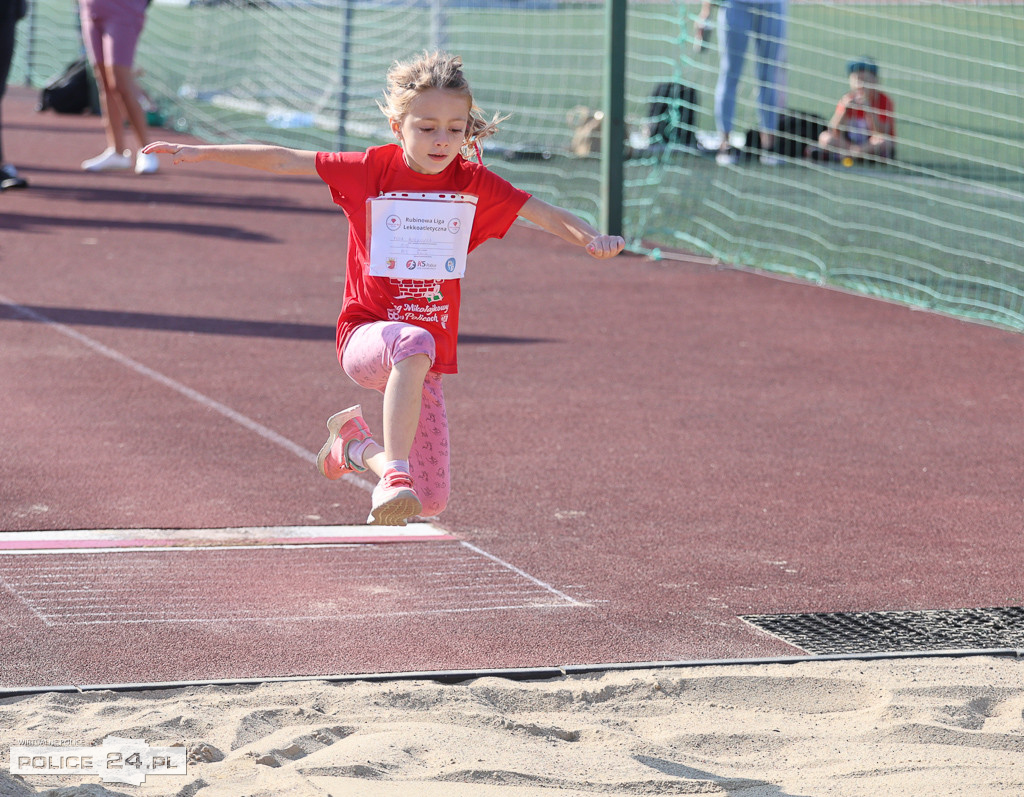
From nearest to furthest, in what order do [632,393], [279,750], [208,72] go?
1. [279,750]
2. [632,393]
3. [208,72]

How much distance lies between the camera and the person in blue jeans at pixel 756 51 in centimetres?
1412

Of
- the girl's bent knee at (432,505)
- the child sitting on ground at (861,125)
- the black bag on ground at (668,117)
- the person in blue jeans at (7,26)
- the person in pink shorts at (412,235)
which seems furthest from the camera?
the black bag on ground at (668,117)

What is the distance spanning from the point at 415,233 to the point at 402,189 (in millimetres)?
157

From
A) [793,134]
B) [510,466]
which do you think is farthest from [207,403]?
[793,134]

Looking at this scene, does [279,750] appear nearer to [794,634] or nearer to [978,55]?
[794,634]

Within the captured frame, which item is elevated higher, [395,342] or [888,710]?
[395,342]

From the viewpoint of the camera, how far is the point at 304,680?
4.42 metres

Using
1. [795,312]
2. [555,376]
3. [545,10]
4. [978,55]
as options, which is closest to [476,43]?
[545,10]

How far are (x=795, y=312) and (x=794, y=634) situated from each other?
225 inches

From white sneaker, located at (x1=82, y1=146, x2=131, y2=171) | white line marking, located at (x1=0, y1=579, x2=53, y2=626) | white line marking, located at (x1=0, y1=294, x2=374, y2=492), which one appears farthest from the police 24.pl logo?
white sneaker, located at (x1=82, y1=146, x2=131, y2=171)

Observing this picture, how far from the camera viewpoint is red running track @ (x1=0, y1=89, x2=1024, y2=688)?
4926 mm

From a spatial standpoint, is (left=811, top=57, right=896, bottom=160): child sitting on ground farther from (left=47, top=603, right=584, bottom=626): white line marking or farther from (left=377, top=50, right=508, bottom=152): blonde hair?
(left=377, top=50, right=508, bottom=152): blonde hair

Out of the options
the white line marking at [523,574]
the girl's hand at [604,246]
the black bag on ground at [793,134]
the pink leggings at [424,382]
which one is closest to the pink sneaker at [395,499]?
the pink leggings at [424,382]

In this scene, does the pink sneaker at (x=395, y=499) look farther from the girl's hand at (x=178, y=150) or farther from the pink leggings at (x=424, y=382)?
A: the girl's hand at (x=178, y=150)
